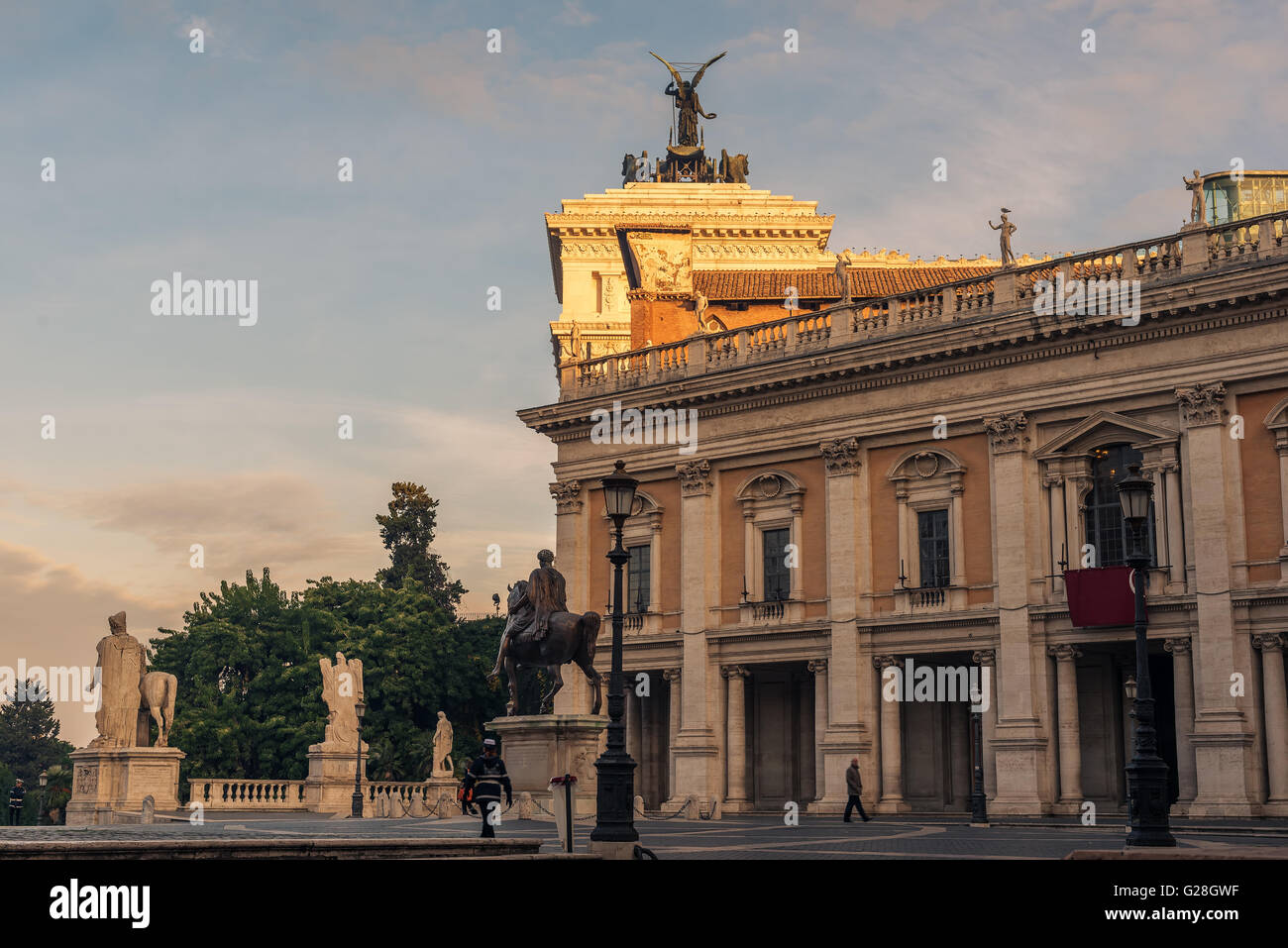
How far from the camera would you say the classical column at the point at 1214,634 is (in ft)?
109

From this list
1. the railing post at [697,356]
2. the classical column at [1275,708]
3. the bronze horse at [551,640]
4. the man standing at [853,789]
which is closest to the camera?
the bronze horse at [551,640]

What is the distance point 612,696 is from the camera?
18953 mm

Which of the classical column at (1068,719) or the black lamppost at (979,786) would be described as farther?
the classical column at (1068,719)

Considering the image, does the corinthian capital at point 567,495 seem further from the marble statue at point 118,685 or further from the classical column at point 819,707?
the marble statue at point 118,685

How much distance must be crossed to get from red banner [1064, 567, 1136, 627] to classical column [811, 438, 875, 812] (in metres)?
6.67

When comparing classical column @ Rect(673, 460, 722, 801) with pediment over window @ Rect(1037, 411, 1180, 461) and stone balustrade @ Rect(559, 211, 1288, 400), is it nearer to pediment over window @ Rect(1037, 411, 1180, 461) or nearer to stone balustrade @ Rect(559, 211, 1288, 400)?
stone balustrade @ Rect(559, 211, 1288, 400)

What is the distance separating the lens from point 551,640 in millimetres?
28062

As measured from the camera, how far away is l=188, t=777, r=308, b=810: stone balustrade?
1565 inches

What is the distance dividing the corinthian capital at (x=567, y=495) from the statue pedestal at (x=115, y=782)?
17236mm

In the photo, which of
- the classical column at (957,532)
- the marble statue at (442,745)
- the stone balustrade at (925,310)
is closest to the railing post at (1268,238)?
the stone balustrade at (925,310)

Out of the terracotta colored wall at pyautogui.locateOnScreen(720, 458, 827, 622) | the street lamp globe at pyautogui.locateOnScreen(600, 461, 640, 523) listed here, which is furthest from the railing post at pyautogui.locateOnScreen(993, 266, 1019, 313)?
the street lamp globe at pyautogui.locateOnScreen(600, 461, 640, 523)

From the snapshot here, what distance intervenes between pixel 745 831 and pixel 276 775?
A: 37.9 metres
